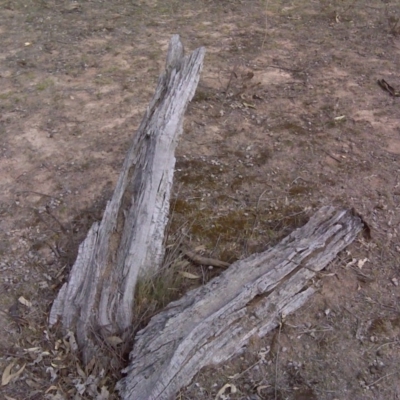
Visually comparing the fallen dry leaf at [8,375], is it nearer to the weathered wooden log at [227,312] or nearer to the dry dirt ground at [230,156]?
the dry dirt ground at [230,156]

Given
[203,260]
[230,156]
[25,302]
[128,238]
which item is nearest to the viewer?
[128,238]

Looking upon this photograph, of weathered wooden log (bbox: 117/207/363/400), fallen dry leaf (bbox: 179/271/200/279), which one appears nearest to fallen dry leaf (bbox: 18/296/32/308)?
weathered wooden log (bbox: 117/207/363/400)

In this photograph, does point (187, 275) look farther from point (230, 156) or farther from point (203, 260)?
point (230, 156)

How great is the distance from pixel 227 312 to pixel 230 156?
1363mm

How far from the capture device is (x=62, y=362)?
2.48 meters

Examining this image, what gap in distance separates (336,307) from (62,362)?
4.29ft

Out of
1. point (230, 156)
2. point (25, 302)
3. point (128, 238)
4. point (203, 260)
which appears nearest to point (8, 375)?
point (25, 302)

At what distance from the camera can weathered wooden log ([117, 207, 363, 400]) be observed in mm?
2291

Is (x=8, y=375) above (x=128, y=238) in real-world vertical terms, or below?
below

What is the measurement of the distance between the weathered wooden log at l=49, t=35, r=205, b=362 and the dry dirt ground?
7.2 inches

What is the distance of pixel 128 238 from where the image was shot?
256 cm

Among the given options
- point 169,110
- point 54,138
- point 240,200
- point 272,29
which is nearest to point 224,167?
point 240,200

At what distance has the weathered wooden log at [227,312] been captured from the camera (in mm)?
2291

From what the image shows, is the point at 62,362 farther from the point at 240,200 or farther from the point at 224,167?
the point at 224,167
